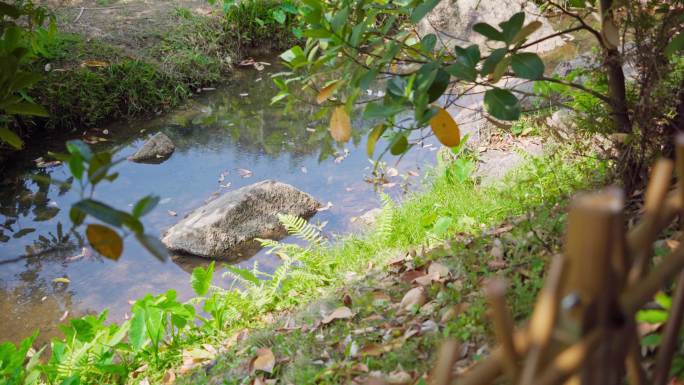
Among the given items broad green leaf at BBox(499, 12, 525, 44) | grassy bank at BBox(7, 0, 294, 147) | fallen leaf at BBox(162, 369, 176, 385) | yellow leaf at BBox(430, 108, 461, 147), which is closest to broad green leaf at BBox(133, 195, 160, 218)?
yellow leaf at BBox(430, 108, 461, 147)

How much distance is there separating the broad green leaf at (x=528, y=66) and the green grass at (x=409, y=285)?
0.67m

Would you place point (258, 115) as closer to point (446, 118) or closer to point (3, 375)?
point (3, 375)

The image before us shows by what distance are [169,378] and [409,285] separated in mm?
1338

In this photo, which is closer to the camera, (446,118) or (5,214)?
(446,118)

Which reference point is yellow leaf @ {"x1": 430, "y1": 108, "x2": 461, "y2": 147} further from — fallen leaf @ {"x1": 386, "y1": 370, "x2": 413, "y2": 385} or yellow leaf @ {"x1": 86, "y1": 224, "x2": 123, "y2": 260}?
yellow leaf @ {"x1": 86, "y1": 224, "x2": 123, "y2": 260}

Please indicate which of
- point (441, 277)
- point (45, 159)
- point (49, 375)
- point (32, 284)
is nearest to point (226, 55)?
point (45, 159)

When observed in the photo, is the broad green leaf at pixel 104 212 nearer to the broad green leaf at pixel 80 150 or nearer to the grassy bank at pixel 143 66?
the broad green leaf at pixel 80 150

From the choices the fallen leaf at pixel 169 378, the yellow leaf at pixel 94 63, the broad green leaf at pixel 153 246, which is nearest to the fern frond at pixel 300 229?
the fallen leaf at pixel 169 378

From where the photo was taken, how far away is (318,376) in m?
2.29

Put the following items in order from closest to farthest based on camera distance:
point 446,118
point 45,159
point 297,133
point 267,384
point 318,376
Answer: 1. point 446,118
2. point 318,376
3. point 267,384
4. point 45,159
5. point 297,133

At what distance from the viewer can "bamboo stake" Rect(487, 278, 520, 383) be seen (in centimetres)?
58

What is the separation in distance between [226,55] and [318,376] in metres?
6.62

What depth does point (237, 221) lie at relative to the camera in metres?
5.09

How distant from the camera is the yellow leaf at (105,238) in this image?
1.08 metres
